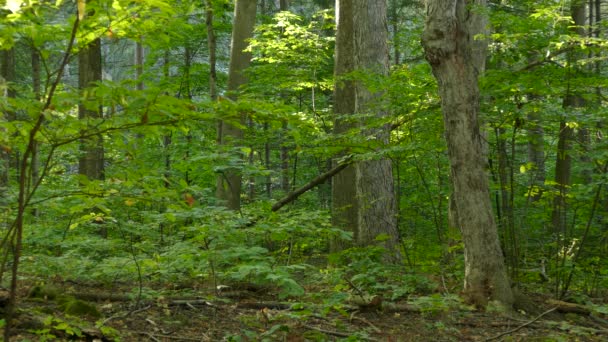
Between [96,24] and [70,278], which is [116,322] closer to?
[70,278]

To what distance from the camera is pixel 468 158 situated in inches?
222

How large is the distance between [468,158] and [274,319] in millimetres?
2739

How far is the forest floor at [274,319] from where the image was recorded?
455cm

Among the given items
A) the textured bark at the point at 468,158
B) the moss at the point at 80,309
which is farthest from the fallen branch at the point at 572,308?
the moss at the point at 80,309

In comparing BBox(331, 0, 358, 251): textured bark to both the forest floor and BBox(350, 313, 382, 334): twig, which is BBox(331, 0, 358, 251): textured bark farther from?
BBox(350, 313, 382, 334): twig

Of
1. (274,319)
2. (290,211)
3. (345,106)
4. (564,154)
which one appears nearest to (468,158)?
(564,154)

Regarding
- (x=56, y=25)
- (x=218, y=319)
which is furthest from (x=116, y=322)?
(x=56, y=25)

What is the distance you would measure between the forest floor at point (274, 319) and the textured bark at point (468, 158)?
362 millimetres

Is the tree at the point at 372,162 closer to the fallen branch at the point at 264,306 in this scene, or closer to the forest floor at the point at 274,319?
the forest floor at the point at 274,319

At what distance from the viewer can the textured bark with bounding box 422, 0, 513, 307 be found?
5.55m

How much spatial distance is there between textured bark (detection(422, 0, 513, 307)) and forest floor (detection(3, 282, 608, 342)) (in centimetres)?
36

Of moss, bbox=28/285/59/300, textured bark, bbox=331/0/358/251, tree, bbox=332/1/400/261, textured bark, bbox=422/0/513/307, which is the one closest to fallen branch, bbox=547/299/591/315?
textured bark, bbox=422/0/513/307

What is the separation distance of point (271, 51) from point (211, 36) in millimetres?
2624

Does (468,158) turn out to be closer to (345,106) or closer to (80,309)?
(80,309)
